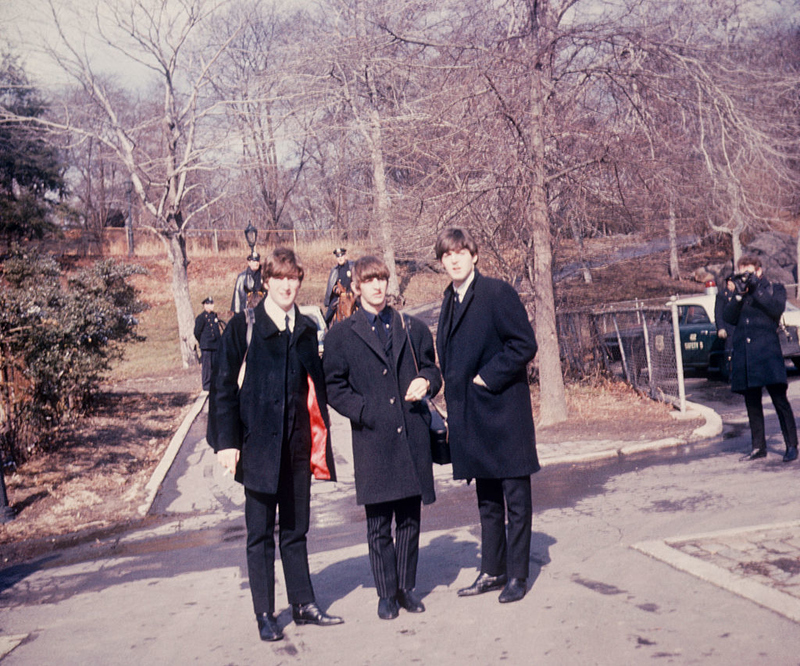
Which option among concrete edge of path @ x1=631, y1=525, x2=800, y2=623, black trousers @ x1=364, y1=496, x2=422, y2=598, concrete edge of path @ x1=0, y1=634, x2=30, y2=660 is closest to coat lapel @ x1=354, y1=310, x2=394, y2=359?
black trousers @ x1=364, y1=496, x2=422, y2=598

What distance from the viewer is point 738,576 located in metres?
4.45

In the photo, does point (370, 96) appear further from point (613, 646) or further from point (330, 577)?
point (613, 646)

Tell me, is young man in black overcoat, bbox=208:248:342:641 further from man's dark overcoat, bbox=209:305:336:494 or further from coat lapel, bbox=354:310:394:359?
coat lapel, bbox=354:310:394:359

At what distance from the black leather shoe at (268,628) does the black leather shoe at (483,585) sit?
102 centimetres

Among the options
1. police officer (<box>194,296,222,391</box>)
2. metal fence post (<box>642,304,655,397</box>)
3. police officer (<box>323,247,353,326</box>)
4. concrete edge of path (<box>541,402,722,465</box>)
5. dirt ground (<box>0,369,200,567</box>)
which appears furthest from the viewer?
police officer (<box>323,247,353,326</box>)

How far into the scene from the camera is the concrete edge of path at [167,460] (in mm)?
8250

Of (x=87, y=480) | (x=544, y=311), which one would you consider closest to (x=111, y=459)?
(x=87, y=480)

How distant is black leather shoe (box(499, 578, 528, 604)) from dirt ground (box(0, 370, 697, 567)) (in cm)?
421

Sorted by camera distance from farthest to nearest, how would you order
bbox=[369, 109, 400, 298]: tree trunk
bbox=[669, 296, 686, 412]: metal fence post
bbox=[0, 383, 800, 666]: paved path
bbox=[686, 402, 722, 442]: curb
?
bbox=[369, 109, 400, 298]: tree trunk → bbox=[669, 296, 686, 412]: metal fence post → bbox=[686, 402, 722, 442]: curb → bbox=[0, 383, 800, 666]: paved path

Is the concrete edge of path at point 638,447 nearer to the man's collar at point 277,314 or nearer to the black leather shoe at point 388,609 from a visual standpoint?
the black leather shoe at point 388,609

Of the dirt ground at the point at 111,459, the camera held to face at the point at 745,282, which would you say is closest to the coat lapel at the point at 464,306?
the camera held to face at the point at 745,282

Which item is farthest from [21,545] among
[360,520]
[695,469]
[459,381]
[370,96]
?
[370,96]

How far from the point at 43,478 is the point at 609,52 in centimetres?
834

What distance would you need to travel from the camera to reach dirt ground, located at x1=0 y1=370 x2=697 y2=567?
7500mm
